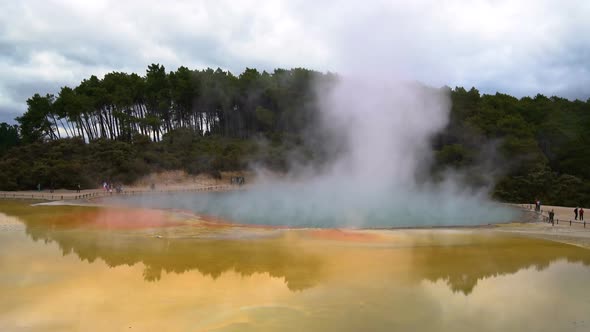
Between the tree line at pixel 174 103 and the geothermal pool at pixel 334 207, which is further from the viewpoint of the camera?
the tree line at pixel 174 103

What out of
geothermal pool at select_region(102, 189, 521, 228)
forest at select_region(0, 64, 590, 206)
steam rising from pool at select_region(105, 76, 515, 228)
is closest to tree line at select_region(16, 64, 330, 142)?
forest at select_region(0, 64, 590, 206)

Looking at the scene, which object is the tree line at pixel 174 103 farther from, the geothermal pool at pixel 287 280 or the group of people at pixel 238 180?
the geothermal pool at pixel 287 280

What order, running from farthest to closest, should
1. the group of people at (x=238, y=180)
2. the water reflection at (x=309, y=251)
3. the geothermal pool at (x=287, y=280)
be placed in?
the group of people at (x=238, y=180), the water reflection at (x=309, y=251), the geothermal pool at (x=287, y=280)

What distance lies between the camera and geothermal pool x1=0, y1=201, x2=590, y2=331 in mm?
8523

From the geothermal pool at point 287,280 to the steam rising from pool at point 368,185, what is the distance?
4877mm

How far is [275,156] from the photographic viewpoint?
47.9m

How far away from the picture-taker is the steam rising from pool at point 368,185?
2345 cm

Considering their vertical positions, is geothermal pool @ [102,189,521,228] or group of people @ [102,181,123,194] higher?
group of people @ [102,181,123,194]

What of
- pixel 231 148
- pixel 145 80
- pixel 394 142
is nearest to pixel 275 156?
pixel 231 148

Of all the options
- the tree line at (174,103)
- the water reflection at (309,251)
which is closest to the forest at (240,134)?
the tree line at (174,103)

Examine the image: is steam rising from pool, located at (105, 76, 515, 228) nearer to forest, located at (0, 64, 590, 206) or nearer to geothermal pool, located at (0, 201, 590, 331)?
forest, located at (0, 64, 590, 206)

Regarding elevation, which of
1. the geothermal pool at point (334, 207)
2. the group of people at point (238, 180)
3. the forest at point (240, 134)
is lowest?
the geothermal pool at point (334, 207)

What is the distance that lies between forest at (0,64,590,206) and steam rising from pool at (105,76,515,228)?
199 centimetres

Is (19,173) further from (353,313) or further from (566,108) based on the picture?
(566,108)
